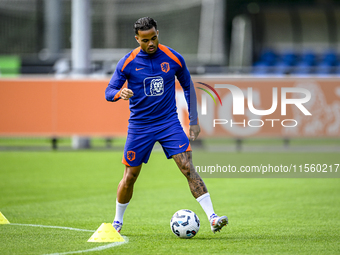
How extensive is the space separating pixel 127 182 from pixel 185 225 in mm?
784

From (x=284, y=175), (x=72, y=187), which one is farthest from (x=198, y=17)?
(x=72, y=187)

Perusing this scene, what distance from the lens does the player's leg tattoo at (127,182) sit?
6039 millimetres

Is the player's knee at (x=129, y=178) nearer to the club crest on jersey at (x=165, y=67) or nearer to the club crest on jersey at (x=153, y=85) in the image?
the club crest on jersey at (x=153, y=85)

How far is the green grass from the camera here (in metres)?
5.60

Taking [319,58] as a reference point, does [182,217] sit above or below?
below

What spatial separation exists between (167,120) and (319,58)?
19.8 meters

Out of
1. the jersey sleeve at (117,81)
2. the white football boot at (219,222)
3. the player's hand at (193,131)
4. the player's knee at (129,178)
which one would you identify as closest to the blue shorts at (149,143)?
the player's knee at (129,178)

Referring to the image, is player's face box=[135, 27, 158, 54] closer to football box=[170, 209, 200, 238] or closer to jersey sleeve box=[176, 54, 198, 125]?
jersey sleeve box=[176, 54, 198, 125]

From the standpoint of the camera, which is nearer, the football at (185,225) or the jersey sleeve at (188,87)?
the football at (185,225)

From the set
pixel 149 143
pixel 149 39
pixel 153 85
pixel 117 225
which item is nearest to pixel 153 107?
pixel 153 85

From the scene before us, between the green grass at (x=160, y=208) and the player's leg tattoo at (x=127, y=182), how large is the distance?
1.37 ft

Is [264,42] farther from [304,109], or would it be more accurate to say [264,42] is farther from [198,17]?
[304,109]

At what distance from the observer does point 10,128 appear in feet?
52.0

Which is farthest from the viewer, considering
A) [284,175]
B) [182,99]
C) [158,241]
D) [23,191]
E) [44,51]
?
[44,51]
